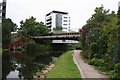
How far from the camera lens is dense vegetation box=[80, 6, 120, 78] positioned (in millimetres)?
12919

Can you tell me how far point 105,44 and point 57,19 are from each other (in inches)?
4162

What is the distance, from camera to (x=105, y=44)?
67.3ft

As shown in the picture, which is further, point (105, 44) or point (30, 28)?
point (30, 28)

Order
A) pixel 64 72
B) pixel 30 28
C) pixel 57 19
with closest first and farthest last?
pixel 64 72, pixel 30 28, pixel 57 19

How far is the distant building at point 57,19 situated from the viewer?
12519cm

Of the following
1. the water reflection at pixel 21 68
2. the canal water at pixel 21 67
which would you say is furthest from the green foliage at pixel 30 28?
the water reflection at pixel 21 68

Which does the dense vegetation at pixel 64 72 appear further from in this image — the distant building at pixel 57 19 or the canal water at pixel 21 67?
the distant building at pixel 57 19

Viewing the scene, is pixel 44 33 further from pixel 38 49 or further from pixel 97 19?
pixel 97 19

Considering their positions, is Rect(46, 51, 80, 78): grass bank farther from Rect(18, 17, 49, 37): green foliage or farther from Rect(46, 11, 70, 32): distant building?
Rect(46, 11, 70, 32): distant building

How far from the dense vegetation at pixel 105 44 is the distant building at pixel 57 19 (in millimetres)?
88978

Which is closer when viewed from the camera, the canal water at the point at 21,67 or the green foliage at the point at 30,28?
the canal water at the point at 21,67

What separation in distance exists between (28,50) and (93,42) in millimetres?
34402

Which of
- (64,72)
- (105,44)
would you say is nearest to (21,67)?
(64,72)

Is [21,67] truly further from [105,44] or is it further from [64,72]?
[105,44]
